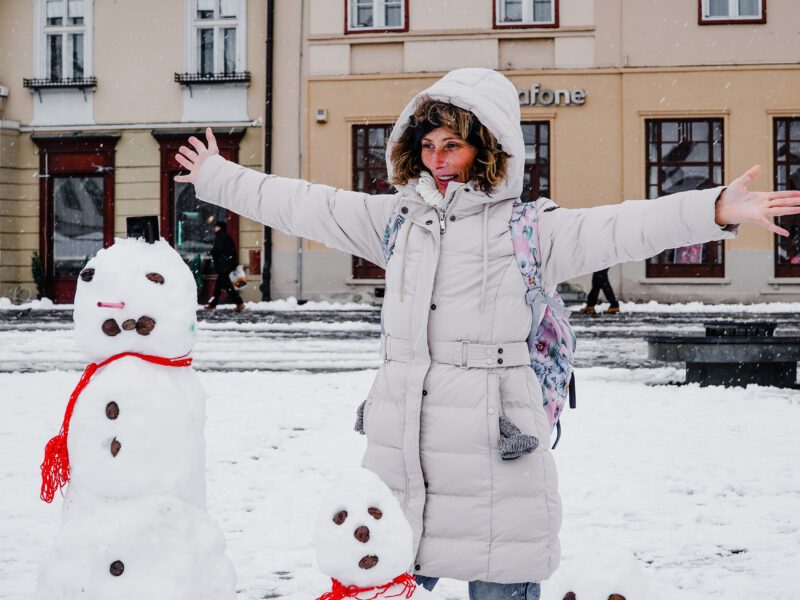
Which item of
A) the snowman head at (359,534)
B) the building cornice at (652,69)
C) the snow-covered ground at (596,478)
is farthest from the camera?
the building cornice at (652,69)

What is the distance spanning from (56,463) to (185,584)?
456 mm

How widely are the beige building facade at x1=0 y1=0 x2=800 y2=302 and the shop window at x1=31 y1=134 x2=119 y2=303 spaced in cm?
47

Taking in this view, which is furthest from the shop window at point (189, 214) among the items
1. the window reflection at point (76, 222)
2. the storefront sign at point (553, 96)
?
the storefront sign at point (553, 96)

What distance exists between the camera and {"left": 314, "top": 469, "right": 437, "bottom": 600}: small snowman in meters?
2.02

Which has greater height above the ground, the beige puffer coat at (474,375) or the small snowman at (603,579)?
the beige puffer coat at (474,375)

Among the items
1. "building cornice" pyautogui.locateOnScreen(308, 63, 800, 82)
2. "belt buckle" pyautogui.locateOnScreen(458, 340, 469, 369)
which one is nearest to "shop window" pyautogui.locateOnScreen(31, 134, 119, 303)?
"building cornice" pyautogui.locateOnScreen(308, 63, 800, 82)

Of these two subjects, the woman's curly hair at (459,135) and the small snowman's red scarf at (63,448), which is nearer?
the small snowman's red scarf at (63,448)

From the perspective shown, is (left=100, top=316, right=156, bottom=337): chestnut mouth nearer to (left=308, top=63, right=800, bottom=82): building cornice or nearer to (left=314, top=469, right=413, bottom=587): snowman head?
(left=314, top=469, right=413, bottom=587): snowman head

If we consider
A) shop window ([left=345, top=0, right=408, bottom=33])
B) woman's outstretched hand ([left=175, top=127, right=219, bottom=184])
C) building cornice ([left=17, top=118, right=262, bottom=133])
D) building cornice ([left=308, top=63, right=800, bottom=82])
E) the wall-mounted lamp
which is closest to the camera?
woman's outstretched hand ([left=175, top=127, right=219, bottom=184])

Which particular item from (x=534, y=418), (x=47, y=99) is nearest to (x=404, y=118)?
(x=534, y=418)

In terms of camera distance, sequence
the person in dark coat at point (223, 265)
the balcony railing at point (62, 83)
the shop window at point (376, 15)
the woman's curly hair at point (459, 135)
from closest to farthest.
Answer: the woman's curly hair at point (459, 135) < the person in dark coat at point (223, 265) < the shop window at point (376, 15) < the balcony railing at point (62, 83)

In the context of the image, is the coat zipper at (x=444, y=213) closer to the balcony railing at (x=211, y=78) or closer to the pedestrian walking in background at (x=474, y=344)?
the pedestrian walking in background at (x=474, y=344)

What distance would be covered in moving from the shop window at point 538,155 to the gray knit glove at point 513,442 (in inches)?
660

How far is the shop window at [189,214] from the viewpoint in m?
19.8
